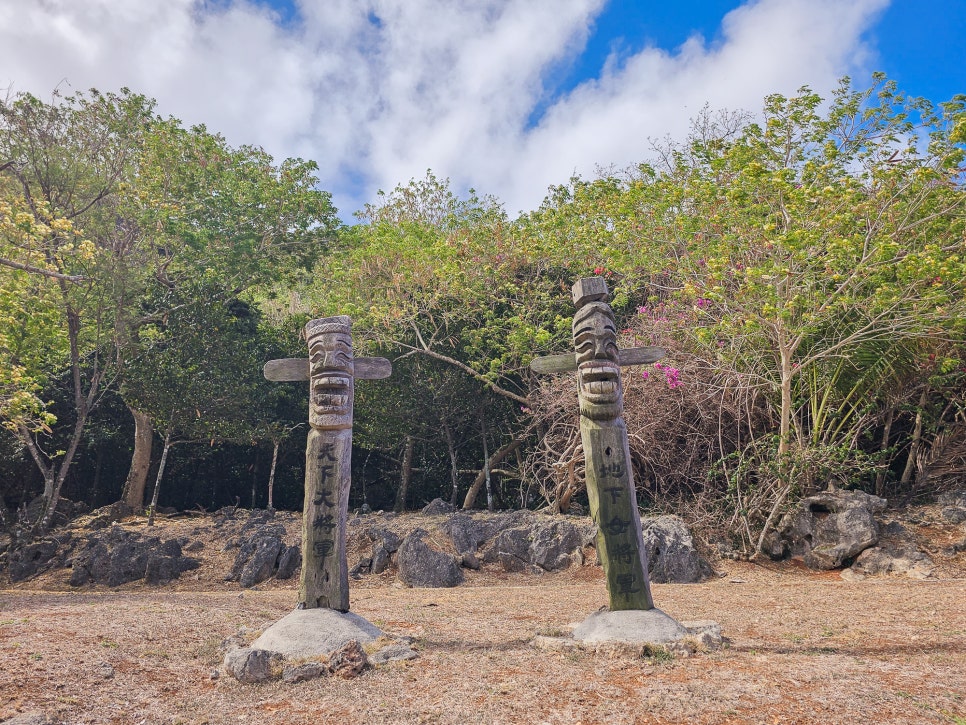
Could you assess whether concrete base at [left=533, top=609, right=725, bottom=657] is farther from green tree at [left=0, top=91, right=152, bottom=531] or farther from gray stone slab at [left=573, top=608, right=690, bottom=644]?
green tree at [left=0, top=91, right=152, bottom=531]

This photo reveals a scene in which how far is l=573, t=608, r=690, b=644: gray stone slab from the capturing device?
15.9ft

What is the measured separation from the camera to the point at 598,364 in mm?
5578

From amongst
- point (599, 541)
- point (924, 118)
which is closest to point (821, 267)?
point (924, 118)

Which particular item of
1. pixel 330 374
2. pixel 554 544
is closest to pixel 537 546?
pixel 554 544

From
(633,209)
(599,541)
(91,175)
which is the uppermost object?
(91,175)

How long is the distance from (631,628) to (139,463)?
14298 mm

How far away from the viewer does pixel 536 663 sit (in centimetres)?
462

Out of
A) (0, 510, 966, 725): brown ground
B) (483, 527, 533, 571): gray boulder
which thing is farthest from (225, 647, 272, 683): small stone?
(483, 527, 533, 571): gray boulder

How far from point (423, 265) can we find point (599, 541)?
34.3 ft

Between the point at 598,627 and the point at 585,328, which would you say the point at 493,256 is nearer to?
the point at 585,328

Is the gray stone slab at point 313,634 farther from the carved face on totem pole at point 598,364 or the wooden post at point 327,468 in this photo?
the carved face on totem pole at point 598,364

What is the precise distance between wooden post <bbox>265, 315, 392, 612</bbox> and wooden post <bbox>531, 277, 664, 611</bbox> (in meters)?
1.98

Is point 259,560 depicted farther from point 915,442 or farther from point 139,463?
point 915,442

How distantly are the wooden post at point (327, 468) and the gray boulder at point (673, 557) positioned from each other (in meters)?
5.39
